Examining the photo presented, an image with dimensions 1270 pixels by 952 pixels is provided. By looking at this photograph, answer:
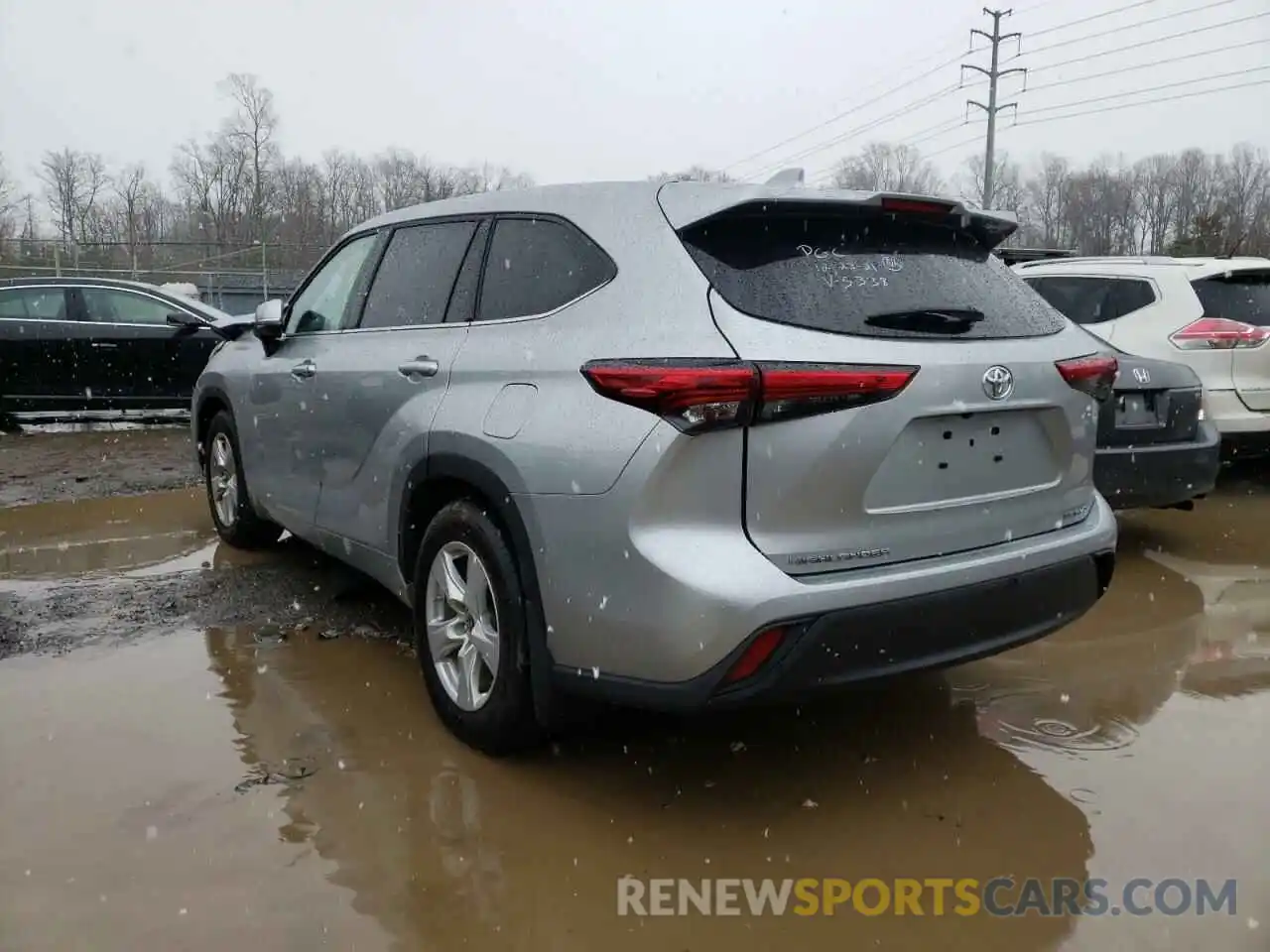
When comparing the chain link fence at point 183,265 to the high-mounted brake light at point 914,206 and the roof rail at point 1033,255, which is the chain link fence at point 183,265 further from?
the high-mounted brake light at point 914,206

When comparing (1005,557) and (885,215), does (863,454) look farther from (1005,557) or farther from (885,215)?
(885,215)

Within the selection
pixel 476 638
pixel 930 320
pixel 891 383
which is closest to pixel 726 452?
pixel 891 383

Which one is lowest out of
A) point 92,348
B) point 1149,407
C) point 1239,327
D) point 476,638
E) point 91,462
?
point 91,462

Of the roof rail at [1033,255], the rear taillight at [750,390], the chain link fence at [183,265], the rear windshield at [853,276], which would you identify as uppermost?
the chain link fence at [183,265]

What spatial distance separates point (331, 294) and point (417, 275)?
2.57ft

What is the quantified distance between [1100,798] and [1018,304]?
1.44m

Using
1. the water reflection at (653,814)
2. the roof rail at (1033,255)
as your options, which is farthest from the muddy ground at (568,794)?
the roof rail at (1033,255)

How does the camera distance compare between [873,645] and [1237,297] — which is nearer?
[873,645]

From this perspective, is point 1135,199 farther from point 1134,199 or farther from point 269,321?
point 269,321

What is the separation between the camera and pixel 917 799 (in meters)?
2.86

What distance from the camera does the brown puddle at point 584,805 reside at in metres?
2.31

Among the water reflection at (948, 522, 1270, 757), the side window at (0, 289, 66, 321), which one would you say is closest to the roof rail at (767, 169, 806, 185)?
the water reflection at (948, 522, 1270, 757)

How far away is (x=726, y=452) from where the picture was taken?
238cm

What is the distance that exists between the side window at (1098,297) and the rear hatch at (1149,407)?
1.40m
